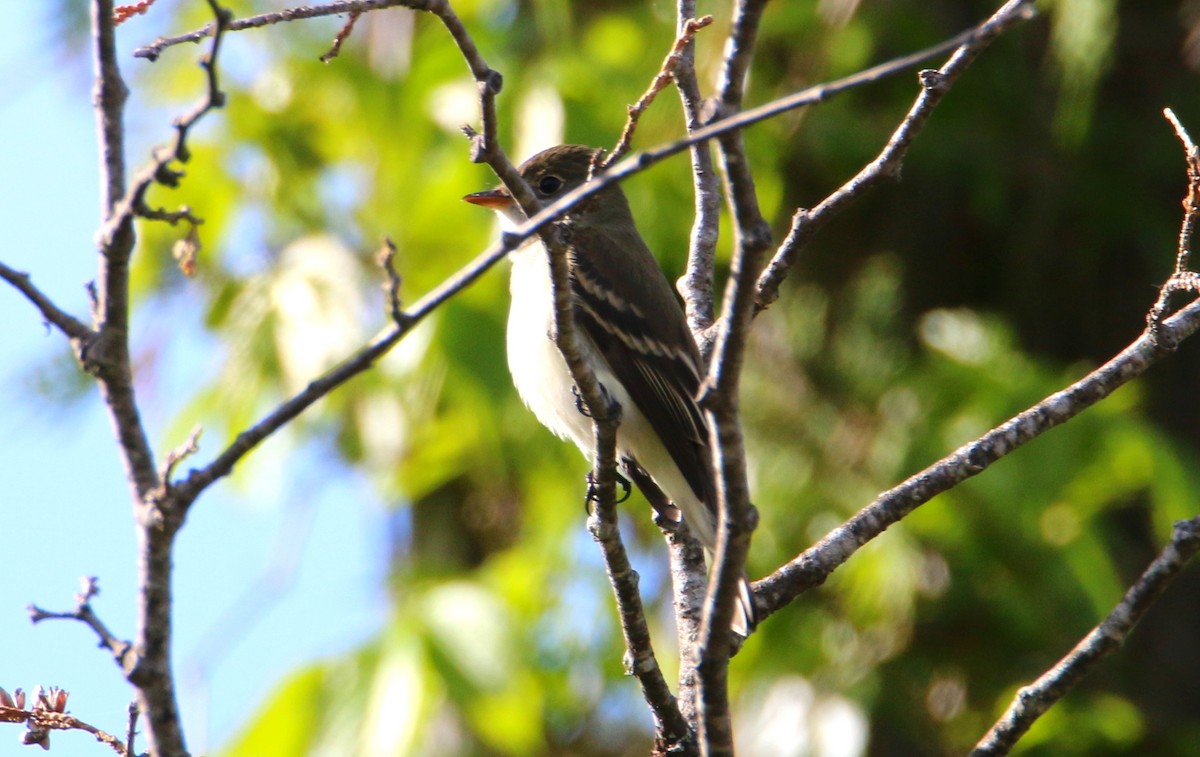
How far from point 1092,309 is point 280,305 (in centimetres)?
337

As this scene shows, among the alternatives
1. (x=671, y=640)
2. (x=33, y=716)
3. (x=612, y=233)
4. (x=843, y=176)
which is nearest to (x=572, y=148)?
(x=612, y=233)

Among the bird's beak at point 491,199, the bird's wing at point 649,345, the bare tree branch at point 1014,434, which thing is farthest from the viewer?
the bird's beak at point 491,199

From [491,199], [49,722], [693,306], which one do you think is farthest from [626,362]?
[49,722]

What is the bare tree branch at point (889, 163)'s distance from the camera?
223cm

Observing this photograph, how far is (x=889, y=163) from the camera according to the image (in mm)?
2377

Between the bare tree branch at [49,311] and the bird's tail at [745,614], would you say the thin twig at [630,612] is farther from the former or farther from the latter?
the bare tree branch at [49,311]

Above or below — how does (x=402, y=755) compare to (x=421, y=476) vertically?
below

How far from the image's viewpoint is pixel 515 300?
356cm

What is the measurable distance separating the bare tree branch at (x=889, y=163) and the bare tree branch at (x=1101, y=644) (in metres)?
0.80

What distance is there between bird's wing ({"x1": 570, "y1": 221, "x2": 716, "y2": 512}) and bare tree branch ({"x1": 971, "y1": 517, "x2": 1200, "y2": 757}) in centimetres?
106

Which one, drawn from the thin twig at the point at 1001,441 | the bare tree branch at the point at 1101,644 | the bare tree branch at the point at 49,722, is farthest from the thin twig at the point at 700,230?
the bare tree branch at the point at 49,722

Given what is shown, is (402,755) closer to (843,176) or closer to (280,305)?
(280,305)

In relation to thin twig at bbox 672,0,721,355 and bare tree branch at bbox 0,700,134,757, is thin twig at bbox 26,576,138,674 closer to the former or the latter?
bare tree branch at bbox 0,700,134,757

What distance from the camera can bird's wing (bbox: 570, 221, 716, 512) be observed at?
10.7ft
